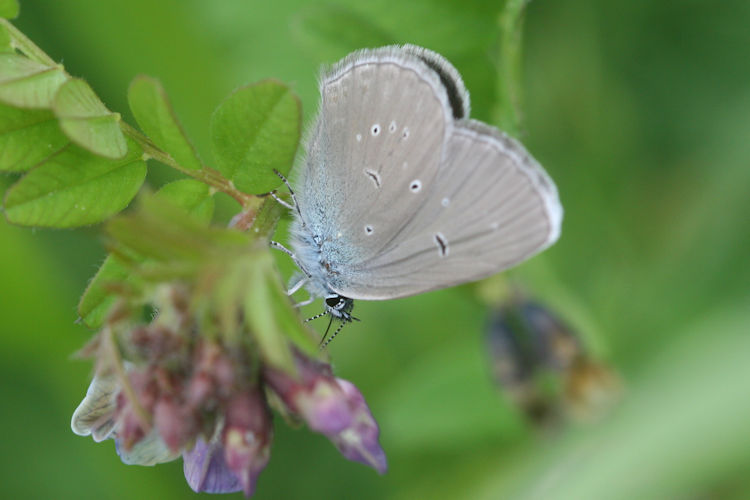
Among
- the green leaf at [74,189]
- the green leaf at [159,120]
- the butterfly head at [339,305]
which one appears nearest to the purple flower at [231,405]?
the green leaf at [74,189]

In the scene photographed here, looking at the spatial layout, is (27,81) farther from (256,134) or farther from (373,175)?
(373,175)

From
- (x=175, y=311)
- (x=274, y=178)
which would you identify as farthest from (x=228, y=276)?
(x=274, y=178)

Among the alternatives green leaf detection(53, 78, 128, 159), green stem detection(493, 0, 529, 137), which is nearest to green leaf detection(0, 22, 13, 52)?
green leaf detection(53, 78, 128, 159)

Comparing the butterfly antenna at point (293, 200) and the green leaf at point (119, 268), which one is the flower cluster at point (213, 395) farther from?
the butterfly antenna at point (293, 200)

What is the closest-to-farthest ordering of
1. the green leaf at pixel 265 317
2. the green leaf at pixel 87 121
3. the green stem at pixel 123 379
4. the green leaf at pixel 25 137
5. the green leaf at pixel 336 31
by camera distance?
the green leaf at pixel 265 317, the green stem at pixel 123 379, the green leaf at pixel 87 121, the green leaf at pixel 25 137, the green leaf at pixel 336 31

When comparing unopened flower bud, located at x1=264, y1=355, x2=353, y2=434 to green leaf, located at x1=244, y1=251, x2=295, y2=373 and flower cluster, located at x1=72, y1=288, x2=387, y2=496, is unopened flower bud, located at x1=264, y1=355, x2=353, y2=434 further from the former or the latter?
green leaf, located at x1=244, y1=251, x2=295, y2=373

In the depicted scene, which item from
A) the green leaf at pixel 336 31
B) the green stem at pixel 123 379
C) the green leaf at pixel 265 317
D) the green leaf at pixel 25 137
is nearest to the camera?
the green leaf at pixel 265 317
